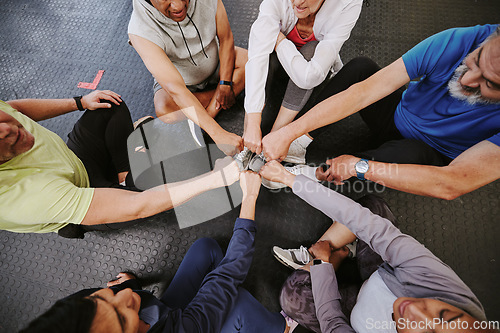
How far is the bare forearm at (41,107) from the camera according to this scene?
44.5 inches

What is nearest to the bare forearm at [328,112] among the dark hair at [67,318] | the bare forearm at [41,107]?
the dark hair at [67,318]

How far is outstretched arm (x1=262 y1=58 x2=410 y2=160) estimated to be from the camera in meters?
1.05

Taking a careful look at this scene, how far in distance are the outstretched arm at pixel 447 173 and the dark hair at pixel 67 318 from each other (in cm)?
103

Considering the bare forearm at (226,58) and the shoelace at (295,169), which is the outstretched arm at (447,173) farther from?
the bare forearm at (226,58)

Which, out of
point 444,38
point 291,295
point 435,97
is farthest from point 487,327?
point 444,38

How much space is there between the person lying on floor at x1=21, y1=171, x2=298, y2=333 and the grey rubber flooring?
296 mm

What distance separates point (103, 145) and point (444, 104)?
1526 mm

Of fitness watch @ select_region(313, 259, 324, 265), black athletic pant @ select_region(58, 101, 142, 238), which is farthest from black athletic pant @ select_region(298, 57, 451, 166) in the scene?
black athletic pant @ select_region(58, 101, 142, 238)

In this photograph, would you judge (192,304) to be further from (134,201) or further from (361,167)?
(361,167)

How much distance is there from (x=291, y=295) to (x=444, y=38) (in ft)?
3.81

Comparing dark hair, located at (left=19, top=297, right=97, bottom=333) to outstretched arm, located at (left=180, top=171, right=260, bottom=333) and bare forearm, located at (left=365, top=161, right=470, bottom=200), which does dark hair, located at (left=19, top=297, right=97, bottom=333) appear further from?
bare forearm, located at (left=365, top=161, right=470, bottom=200)

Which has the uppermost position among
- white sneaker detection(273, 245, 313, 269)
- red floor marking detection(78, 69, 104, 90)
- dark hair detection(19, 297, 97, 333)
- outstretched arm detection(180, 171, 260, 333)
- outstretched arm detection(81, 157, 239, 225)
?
dark hair detection(19, 297, 97, 333)

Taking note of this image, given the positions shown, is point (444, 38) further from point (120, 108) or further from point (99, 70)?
point (99, 70)

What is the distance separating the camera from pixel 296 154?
1.45 metres
